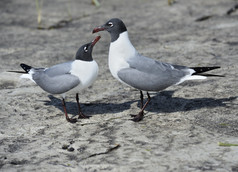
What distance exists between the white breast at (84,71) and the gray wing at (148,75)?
1.01 feet

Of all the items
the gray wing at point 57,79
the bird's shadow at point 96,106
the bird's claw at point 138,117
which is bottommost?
the bird's shadow at point 96,106

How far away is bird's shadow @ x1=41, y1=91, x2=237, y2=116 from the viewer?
4.89 m

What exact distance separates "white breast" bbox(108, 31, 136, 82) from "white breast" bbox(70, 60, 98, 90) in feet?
0.78

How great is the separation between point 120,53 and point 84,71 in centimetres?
48

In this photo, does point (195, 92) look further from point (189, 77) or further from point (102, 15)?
point (102, 15)

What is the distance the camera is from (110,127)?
4.41 m

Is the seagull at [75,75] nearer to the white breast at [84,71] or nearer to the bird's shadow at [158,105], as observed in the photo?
the white breast at [84,71]

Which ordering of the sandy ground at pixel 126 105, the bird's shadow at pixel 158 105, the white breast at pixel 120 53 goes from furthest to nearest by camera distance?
the bird's shadow at pixel 158 105, the white breast at pixel 120 53, the sandy ground at pixel 126 105

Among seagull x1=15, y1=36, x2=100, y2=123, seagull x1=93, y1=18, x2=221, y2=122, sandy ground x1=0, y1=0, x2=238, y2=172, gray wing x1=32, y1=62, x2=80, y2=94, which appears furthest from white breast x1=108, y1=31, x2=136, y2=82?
sandy ground x1=0, y1=0, x2=238, y2=172

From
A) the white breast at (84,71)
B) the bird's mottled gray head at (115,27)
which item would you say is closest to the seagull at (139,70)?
the bird's mottled gray head at (115,27)

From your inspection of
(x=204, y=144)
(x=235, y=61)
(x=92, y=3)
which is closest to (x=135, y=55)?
(x=204, y=144)

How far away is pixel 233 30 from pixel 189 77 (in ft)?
11.2

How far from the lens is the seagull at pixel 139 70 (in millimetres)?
4566

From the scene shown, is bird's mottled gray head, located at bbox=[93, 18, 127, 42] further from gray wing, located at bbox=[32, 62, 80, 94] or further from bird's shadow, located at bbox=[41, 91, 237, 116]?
bird's shadow, located at bbox=[41, 91, 237, 116]
